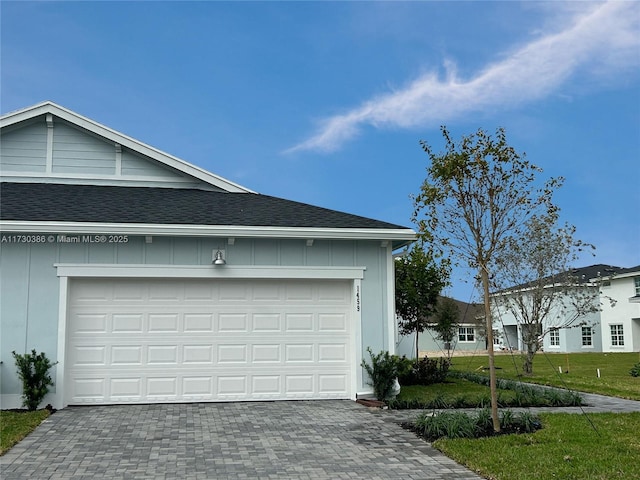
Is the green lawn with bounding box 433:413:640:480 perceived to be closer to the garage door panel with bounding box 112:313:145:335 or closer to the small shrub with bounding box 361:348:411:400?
the small shrub with bounding box 361:348:411:400

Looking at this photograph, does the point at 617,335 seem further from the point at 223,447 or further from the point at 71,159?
the point at 223,447

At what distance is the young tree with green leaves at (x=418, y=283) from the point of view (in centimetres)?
1661

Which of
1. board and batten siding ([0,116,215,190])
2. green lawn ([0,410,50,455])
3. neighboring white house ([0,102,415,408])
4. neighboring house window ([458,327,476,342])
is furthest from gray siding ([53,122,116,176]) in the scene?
neighboring house window ([458,327,476,342])

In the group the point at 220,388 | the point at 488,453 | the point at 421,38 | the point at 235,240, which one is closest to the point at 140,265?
the point at 235,240

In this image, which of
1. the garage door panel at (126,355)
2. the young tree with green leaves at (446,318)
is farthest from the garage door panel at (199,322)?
the young tree with green leaves at (446,318)

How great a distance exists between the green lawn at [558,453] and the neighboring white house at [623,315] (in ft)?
90.9

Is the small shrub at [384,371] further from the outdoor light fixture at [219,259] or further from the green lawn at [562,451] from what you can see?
the outdoor light fixture at [219,259]

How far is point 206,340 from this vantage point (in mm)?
11148

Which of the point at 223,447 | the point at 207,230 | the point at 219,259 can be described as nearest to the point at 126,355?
the point at 219,259

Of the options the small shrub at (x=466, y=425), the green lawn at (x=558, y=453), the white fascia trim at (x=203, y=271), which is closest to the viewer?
the green lawn at (x=558, y=453)

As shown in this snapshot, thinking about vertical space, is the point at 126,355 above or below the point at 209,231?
below

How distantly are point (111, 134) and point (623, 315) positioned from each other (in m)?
31.8

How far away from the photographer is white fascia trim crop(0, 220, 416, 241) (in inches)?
410

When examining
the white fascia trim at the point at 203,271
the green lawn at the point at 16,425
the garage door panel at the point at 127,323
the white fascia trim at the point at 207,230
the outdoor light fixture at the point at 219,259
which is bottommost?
the green lawn at the point at 16,425
